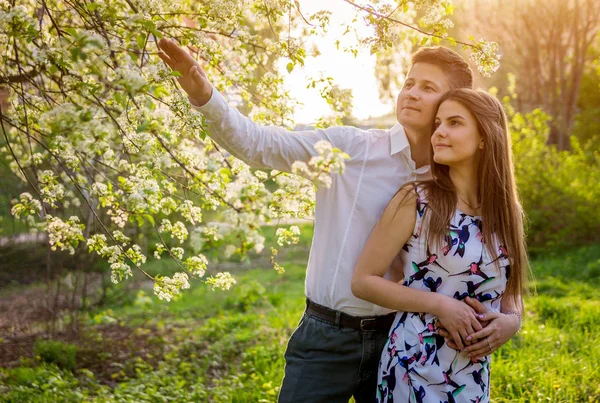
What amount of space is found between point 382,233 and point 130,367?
12.5ft

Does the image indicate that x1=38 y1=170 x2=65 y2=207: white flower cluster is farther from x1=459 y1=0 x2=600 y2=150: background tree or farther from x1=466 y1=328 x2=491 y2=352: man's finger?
x1=459 y1=0 x2=600 y2=150: background tree

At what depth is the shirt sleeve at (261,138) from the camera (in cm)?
204

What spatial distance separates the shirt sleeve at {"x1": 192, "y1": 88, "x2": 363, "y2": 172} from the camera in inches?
80.1

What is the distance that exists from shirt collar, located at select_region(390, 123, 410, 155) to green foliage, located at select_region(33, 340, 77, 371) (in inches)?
151

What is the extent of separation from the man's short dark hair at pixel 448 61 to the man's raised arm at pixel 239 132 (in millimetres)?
441

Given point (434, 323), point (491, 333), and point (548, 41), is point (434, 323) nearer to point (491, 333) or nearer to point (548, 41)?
point (491, 333)

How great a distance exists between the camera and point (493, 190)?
2281 millimetres

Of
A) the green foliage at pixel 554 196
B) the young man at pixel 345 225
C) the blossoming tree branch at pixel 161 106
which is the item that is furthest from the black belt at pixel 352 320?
the green foliage at pixel 554 196

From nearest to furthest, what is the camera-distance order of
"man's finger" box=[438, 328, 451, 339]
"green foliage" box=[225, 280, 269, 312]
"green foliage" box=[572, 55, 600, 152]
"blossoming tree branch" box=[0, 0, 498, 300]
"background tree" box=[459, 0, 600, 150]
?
"blossoming tree branch" box=[0, 0, 498, 300]
"man's finger" box=[438, 328, 451, 339]
"green foliage" box=[225, 280, 269, 312]
"background tree" box=[459, 0, 600, 150]
"green foliage" box=[572, 55, 600, 152]

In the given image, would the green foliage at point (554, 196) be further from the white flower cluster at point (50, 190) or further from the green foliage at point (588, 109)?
the white flower cluster at point (50, 190)

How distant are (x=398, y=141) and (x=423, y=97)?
0.19 meters

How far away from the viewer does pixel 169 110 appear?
2.23 metres

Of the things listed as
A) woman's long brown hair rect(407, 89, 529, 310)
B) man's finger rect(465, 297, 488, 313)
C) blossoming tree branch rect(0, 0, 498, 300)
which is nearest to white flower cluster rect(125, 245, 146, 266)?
blossoming tree branch rect(0, 0, 498, 300)

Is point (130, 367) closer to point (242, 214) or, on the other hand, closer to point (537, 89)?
point (242, 214)
